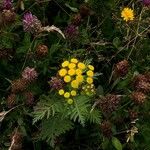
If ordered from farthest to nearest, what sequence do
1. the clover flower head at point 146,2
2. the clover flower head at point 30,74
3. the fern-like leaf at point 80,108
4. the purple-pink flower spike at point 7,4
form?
1. the clover flower head at point 146,2
2. the purple-pink flower spike at point 7,4
3. the clover flower head at point 30,74
4. the fern-like leaf at point 80,108

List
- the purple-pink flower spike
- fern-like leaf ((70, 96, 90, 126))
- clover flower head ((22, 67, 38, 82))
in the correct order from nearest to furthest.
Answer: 1. fern-like leaf ((70, 96, 90, 126))
2. clover flower head ((22, 67, 38, 82))
3. the purple-pink flower spike

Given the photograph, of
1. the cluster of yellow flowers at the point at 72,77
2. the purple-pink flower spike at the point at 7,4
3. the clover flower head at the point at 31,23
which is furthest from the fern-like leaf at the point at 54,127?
the purple-pink flower spike at the point at 7,4

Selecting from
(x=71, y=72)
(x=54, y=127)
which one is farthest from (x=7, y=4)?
(x=54, y=127)

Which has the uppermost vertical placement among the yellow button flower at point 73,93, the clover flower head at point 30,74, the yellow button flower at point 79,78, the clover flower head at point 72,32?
the yellow button flower at point 79,78

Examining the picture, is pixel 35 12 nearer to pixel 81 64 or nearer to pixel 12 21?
pixel 12 21

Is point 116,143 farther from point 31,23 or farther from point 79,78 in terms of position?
point 31,23

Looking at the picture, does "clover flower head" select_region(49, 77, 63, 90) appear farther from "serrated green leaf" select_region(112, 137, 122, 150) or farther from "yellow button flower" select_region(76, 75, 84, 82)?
"serrated green leaf" select_region(112, 137, 122, 150)

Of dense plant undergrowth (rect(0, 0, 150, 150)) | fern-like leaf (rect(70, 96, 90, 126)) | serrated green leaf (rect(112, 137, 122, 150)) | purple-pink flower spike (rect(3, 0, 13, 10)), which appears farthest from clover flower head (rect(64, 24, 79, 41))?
serrated green leaf (rect(112, 137, 122, 150))

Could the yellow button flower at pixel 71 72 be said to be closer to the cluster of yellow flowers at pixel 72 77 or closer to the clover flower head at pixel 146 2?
the cluster of yellow flowers at pixel 72 77

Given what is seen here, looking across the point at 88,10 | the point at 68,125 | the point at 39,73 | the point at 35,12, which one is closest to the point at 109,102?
the point at 68,125
